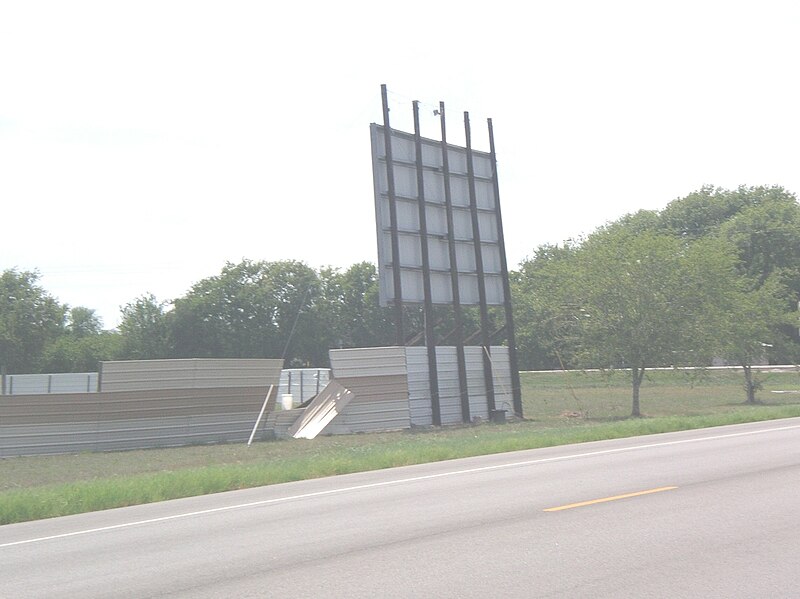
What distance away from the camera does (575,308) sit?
118 feet

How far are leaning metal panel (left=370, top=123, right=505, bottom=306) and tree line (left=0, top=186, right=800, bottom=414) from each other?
3999 mm

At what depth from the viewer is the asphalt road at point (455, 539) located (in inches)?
281

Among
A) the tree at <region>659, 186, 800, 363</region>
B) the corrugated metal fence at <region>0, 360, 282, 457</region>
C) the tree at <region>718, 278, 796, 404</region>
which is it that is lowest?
the corrugated metal fence at <region>0, 360, 282, 457</region>

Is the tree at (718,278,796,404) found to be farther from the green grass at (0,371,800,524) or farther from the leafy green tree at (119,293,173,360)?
the leafy green tree at (119,293,173,360)

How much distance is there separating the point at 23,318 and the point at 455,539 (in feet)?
196

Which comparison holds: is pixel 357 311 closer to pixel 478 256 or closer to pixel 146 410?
pixel 478 256

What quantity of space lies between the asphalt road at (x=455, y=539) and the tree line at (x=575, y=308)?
65.7 ft

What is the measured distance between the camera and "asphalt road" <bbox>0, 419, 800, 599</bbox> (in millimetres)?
7141

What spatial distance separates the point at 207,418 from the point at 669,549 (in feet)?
69.5

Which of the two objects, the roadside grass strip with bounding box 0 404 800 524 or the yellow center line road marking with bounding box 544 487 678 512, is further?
the roadside grass strip with bounding box 0 404 800 524

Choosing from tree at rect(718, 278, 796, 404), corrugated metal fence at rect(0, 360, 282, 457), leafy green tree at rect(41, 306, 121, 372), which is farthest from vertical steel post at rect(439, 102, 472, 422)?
leafy green tree at rect(41, 306, 121, 372)

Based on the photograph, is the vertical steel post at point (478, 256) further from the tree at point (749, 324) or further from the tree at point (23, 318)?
the tree at point (23, 318)

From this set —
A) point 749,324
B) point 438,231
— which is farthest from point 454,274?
point 749,324

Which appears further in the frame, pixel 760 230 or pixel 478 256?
pixel 760 230
